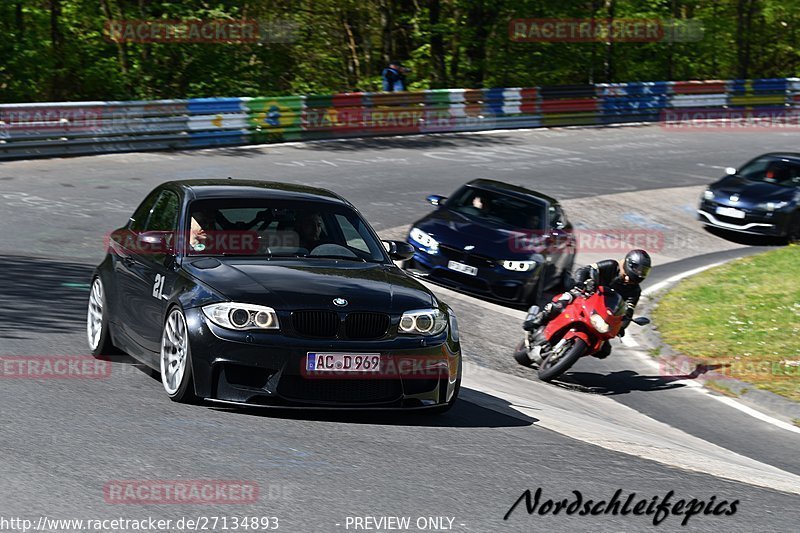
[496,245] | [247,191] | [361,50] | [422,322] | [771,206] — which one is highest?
[361,50]

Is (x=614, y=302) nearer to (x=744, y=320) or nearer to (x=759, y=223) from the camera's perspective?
(x=744, y=320)

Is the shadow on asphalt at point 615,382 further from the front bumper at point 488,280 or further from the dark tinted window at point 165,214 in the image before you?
the dark tinted window at point 165,214

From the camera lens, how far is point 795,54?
48.4m

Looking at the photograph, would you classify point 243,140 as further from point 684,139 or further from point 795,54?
point 795,54

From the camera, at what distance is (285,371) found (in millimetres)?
7211

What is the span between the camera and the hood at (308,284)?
7371 millimetres

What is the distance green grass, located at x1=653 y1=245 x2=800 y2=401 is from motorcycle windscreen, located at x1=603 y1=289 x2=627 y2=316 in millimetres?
1851

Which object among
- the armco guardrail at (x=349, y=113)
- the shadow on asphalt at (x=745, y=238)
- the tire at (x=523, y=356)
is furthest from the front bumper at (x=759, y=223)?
the tire at (x=523, y=356)

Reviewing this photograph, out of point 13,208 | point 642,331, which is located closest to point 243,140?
point 13,208

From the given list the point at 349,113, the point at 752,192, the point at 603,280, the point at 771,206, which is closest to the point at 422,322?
the point at 603,280

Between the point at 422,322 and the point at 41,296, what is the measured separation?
5.34m

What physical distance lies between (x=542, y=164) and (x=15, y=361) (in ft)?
66.7

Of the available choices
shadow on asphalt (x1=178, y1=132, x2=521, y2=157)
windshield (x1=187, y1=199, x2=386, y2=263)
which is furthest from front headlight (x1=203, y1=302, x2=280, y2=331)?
shadow on asphalt (x1=178, y1=132, x2=521, y2=157)

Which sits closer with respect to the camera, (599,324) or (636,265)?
(599,324)
